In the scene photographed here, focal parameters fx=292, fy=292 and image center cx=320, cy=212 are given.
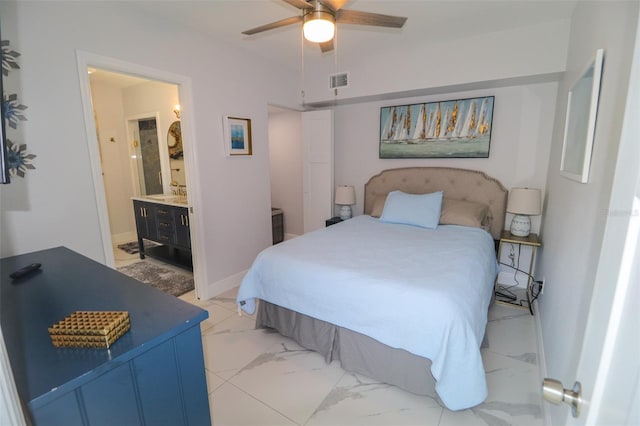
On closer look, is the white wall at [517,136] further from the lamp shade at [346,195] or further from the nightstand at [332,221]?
the nightstand at [332,221]

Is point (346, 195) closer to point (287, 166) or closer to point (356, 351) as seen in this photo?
point (287, 166)

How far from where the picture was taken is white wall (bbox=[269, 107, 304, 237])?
4859 mm

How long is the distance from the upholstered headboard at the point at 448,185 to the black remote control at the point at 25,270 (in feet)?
10.8

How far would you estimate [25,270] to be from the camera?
1.41 meters

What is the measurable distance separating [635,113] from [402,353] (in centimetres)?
165

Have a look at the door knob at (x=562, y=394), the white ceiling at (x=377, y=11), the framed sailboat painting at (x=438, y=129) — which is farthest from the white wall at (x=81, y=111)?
the door knob at (x=562, y=394)

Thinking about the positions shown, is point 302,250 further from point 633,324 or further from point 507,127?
point 507,127

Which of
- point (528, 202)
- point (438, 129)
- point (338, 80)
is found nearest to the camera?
point (528, 202)

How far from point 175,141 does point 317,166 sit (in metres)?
2.31

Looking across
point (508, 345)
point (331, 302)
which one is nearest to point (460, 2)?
point (331, 302)

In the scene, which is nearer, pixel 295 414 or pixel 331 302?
pixel 295 414

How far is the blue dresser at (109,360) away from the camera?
29.1 inches

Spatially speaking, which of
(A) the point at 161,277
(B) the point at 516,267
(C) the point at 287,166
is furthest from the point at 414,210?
(A) the point at 161,277

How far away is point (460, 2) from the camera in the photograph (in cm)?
232
